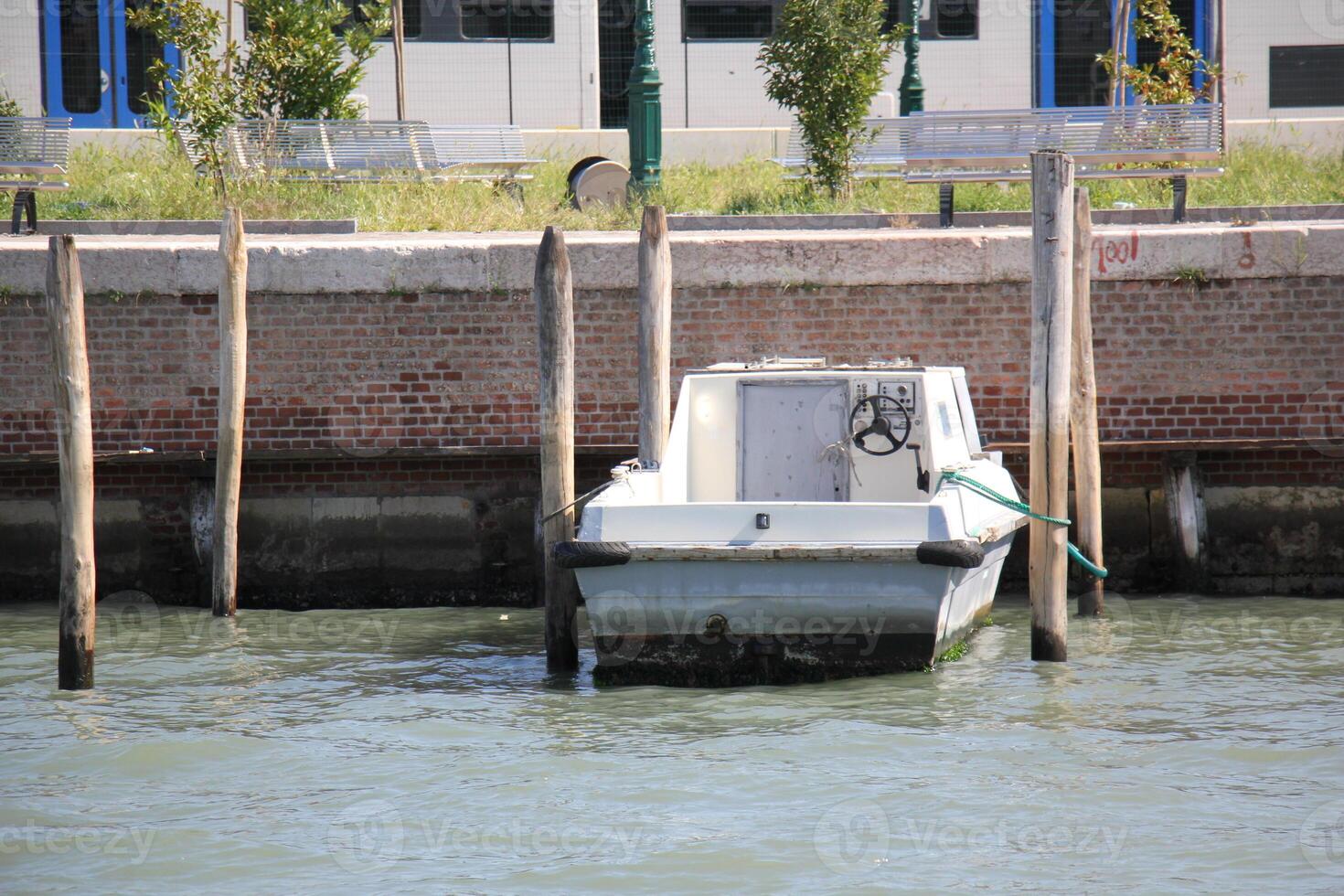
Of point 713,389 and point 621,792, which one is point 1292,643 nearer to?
point 713,389

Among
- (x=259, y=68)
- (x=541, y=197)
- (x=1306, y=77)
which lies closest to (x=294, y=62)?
(x=259, y=68)

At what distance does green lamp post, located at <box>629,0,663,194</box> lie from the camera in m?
14.7

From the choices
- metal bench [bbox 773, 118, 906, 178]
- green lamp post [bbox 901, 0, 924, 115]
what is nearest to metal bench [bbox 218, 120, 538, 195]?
metal bench [bbox 773, 118, 906, 178]

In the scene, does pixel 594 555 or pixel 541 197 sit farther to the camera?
pixel 541 197

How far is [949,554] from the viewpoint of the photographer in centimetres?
798

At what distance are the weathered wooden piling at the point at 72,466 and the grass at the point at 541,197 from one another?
15.7 feet

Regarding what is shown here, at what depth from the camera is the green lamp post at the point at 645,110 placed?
577 inches

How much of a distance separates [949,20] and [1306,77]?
5.07 metres

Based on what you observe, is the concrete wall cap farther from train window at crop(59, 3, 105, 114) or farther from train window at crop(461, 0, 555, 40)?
train window at crop(461, 0, 555, 40)

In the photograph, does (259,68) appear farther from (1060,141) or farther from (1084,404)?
(1084,404)

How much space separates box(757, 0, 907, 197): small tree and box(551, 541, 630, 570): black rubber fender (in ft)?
25.1

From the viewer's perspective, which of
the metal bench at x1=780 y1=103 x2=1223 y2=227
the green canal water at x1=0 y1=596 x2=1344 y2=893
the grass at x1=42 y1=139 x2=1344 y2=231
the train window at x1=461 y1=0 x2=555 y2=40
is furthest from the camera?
the train window at x1=461 y1=0 x2=555 y2=40

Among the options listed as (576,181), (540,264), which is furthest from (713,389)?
(576,181)

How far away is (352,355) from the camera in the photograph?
431 inches
